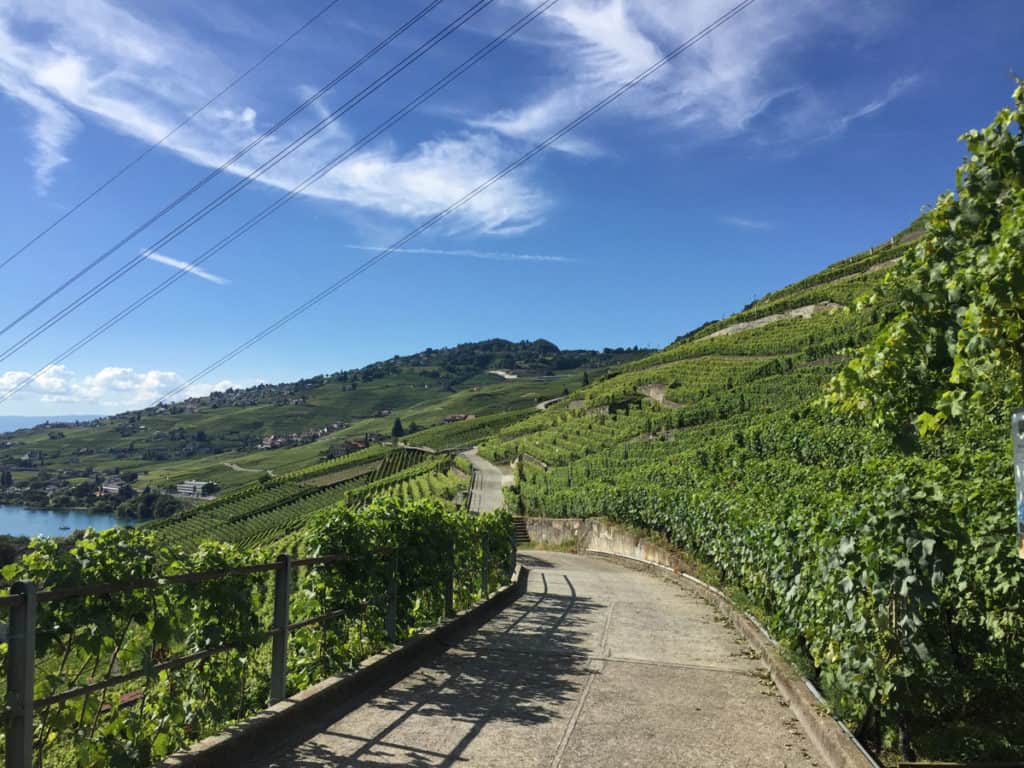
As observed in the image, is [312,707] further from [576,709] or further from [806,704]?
[806,704]

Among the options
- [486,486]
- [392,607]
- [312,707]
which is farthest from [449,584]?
[486,486]

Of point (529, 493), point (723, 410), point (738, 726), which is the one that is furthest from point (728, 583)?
point (723, 410)

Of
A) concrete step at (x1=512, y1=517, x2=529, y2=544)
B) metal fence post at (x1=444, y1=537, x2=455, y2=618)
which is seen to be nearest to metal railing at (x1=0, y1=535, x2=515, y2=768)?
metal fence post at (x1=444, y1=537, x2=455, y2=618)

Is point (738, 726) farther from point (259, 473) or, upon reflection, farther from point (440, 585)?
point (259, 473)

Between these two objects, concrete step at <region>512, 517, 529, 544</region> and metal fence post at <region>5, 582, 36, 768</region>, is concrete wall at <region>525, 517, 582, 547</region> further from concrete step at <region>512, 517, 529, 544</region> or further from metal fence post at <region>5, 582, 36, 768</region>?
metal fence post at <region>5, 582, 36, 768</region>

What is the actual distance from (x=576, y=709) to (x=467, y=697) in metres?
0.90

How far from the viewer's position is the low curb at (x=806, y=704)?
460 cm

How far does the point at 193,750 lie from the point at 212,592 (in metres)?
0.91

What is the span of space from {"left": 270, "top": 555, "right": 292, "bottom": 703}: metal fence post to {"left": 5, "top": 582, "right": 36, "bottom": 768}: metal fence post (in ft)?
6.72

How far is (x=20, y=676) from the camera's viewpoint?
10.9 feet

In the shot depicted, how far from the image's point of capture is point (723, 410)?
151 feet

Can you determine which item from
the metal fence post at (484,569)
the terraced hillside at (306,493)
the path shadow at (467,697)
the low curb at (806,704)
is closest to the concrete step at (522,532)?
the terraced hillside at (306,493)

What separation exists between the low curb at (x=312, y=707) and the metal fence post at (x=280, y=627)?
0.15 m

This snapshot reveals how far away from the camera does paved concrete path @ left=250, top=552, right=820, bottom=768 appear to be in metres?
4.79
